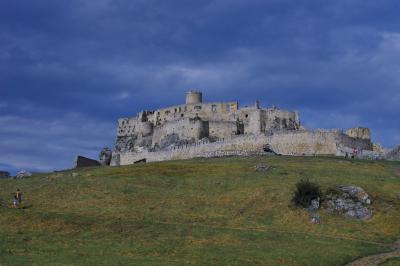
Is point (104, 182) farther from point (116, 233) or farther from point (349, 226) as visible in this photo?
point (349, 226)

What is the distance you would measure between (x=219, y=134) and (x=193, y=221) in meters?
84.8

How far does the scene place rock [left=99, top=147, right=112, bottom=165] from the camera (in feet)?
478

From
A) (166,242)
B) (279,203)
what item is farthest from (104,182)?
(166,242)

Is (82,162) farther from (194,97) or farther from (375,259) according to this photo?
(375,259)

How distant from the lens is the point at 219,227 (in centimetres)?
4709

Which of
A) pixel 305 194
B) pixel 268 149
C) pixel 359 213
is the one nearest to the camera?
pixel 359 213

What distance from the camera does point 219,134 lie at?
134 meters

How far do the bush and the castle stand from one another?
46.4 m

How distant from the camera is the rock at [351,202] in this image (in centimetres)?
5116

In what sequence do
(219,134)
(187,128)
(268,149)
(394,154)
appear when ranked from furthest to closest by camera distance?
(187,128), (219,134), (268,149), (394,154)

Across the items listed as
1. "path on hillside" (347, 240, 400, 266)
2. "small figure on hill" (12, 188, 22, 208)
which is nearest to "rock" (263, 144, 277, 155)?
"small figure on hill" (12, 188, 22, 208)

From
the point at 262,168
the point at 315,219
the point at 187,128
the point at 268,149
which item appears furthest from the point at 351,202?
the point at 187,128

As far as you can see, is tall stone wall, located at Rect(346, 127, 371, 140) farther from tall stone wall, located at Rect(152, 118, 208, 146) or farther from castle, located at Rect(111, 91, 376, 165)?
tall stone wall, located at Rect(152, 118, 208, 146)

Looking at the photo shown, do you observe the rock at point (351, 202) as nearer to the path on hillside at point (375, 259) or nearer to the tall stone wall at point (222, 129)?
the path on hillside at point (375, 259)
